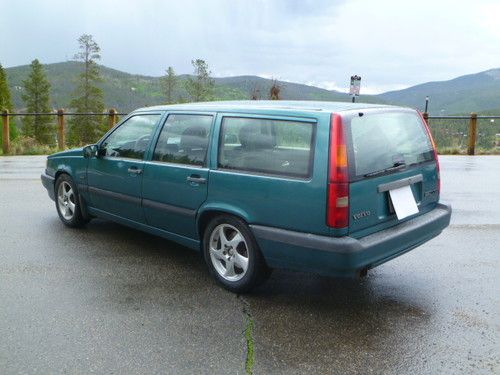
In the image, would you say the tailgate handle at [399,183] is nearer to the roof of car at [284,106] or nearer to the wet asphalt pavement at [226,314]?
the roof of car at [284,106]

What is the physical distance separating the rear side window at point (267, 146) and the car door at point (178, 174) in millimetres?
248

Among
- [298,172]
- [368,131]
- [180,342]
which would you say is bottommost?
[180,342]

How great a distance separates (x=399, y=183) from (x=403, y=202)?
0.55 ft

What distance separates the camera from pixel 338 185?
3.65m

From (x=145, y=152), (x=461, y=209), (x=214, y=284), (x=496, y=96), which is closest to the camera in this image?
(x=214, y=284)

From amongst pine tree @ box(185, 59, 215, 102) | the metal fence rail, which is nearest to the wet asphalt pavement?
the metal fence rail

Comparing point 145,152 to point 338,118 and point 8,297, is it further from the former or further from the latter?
point 338,118

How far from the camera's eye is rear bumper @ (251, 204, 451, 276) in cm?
367

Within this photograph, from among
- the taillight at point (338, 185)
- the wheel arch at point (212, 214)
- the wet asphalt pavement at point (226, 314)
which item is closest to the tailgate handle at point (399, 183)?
the taillight at point (338, 185)

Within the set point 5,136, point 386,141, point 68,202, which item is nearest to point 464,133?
point 5,136

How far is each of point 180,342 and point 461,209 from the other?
227 inches

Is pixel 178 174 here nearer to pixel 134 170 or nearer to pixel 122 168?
pixel 134 170

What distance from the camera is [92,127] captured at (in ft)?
216

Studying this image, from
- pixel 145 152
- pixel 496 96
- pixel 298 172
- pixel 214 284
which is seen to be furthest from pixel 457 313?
pixel 496 96
